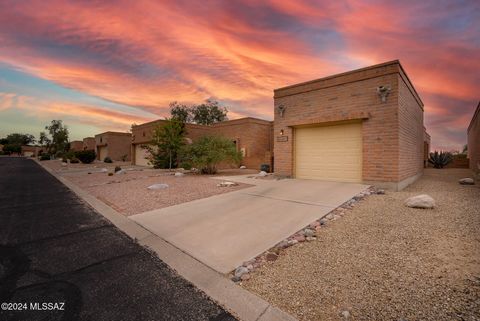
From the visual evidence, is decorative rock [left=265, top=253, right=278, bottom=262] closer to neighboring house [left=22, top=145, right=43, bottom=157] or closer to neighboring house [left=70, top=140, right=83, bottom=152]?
neighboring house [left=70, top=140, right=83, bottom=152]

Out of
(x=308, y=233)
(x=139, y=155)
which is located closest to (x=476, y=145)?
(x=308, y=233)

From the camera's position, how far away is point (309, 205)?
5.61m

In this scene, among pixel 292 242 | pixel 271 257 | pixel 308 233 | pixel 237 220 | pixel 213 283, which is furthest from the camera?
pixel 237 220

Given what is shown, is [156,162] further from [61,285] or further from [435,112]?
[435,112]

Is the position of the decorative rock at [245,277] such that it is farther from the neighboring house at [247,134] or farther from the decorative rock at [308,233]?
the neighboring house at [247,134]

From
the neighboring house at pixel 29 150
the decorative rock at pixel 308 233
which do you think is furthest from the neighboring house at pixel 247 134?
the neighboring house at pixel 29 150

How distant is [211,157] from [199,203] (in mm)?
7048

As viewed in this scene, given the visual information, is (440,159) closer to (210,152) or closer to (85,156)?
(210,152)

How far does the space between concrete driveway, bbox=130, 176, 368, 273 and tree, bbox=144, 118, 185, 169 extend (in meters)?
11.8

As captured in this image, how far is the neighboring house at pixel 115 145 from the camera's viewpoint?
33.7 m

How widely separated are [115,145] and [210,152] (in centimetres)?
2712

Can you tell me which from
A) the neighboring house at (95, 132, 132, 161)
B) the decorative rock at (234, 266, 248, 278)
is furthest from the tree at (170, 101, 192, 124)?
the decorative rock at (234, 266, 248, 278)

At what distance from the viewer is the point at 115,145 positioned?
3400 centimetres

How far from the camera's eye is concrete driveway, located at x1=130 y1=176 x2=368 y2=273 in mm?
→ 3453
